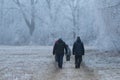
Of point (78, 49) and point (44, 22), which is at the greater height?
point (78, 49)

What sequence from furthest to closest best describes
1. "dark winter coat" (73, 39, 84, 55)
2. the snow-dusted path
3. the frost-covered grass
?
"dark winter coat" (73, 39, 84, 55) → the frost-covered grass → the snow-dusted path

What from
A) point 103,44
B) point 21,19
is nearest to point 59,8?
point 21,19

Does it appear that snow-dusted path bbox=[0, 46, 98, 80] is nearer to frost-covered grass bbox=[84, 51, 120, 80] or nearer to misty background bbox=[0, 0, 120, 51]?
frost-covered grass bbox=[84, 51, 120, 80]

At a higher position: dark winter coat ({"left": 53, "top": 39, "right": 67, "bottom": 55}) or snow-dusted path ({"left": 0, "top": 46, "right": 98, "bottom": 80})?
dark winter coat ({"left": 53, "top": 39, "right": 67, "bottom": 55})

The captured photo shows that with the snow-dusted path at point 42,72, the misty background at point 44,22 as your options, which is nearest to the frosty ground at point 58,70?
the snow-dusted path at point 42,72

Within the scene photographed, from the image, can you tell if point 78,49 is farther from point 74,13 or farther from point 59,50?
point 74,13


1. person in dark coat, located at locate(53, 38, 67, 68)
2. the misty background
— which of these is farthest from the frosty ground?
the misty background

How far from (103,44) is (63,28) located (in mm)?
35359

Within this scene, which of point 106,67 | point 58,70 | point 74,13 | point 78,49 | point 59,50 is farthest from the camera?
point 74,13

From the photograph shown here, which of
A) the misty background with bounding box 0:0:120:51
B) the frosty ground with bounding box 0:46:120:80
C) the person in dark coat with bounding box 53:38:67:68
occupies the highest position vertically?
the person in dark coat with bounding box 53:38:67:68

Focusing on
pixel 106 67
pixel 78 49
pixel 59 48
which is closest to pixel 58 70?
pixel 59 48

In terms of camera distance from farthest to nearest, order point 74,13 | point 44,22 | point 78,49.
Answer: point 74,13 < point 44,22 < point 78,49

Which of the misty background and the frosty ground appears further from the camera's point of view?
the misty background

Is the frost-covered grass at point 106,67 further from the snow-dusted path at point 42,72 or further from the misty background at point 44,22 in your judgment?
the misty background at point 44,22
